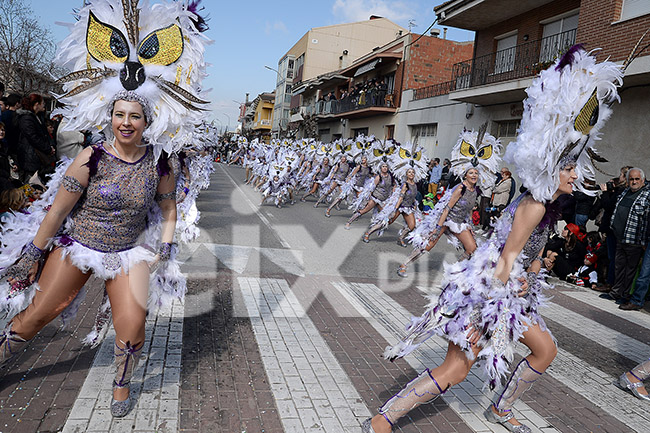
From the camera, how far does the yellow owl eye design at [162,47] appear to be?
3277 mm

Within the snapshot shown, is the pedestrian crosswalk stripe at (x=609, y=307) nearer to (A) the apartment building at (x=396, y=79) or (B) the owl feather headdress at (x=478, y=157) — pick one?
(B) the owl feather headdress at (x=478, y=157)

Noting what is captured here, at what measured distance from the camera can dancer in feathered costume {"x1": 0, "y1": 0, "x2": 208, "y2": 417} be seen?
3.09m

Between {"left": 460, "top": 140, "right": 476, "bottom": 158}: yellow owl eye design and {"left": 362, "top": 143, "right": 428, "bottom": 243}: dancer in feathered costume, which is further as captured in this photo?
{"left": 362, "top": 143, "right": 428, "bottom": 243}: dancer in feathered costume

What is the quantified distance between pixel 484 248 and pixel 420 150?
9290 mm

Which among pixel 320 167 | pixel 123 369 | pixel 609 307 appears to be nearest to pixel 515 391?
pixel 123 369

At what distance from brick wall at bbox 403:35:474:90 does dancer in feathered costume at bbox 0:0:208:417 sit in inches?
1011

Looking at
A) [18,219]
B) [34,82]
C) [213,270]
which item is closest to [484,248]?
[18,219]

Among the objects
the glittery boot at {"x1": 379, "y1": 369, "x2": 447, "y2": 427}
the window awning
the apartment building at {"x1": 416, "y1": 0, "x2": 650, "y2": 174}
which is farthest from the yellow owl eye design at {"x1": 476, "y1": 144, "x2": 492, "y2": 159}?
the window awning

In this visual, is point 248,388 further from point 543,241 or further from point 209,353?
point 543,241

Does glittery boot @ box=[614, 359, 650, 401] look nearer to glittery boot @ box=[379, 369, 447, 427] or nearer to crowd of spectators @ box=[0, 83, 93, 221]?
glittery boot @ box=[379, 369, 447, 427]

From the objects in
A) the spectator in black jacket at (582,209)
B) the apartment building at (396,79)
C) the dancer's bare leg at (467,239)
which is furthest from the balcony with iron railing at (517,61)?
the dancer's bare leg at (467,239)

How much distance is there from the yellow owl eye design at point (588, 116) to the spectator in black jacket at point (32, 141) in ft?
24.1

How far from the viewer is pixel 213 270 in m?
7.28

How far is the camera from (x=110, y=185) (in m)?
3.11
